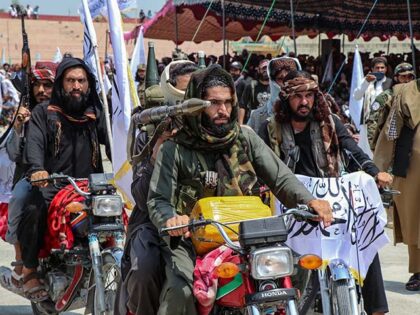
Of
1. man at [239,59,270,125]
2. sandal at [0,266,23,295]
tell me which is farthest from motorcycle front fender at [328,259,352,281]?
man at [239,59,270,125]

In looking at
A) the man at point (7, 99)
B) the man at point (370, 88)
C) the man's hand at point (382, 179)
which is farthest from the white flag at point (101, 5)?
the man at point (7, 99)

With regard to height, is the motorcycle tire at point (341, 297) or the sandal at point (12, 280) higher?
the motorcycle tire at point (341, 297)

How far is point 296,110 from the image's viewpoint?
537 cm

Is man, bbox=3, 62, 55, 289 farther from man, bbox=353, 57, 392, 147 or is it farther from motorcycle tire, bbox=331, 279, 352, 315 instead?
man, bbox=353, 57, 392, 147

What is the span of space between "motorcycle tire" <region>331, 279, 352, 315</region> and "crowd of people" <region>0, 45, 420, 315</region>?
507 mm

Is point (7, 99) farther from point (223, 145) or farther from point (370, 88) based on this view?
point (223, 145)

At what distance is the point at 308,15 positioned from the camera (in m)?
23.2

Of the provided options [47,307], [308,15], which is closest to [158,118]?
[47,307]

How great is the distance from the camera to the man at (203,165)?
406 centimetres

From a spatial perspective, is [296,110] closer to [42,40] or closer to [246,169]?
[246,169]

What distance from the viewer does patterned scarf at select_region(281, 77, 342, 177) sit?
536cm

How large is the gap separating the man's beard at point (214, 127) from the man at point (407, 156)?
3644mm

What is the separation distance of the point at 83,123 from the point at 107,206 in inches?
36.9

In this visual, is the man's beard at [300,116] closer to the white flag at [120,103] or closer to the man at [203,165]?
the man at [203,165]
